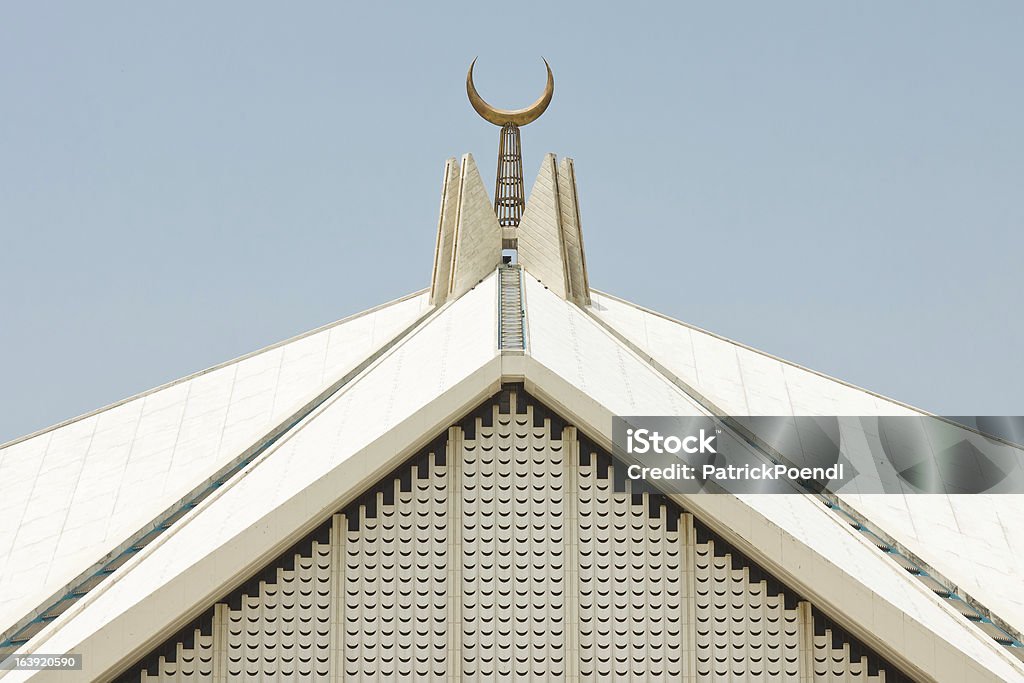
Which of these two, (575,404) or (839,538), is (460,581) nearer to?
(575,404)

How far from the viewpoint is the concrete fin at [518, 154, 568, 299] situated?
2738 centimetres

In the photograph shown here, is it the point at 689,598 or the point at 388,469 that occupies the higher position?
the point at 388,469

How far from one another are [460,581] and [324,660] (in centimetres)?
172

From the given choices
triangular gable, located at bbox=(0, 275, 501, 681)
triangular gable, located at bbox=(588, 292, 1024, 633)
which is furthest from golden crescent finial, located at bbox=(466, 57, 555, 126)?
triangular gable, located at bbox=(0, 275, 501, 681)

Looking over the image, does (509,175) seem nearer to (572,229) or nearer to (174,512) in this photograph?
(572,229)

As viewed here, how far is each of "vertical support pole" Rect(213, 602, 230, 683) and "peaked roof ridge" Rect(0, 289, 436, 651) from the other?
211 centimetres

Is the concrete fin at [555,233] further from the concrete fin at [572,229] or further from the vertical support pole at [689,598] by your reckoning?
the vertical support pole at [689,598]

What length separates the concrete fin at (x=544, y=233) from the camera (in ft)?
89.8

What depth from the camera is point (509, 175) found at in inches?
1190

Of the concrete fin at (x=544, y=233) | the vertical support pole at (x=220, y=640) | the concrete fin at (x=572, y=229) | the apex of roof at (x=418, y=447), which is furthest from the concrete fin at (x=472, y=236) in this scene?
the vertical support pole at (x=220, y=640)

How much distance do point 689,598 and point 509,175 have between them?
15337 millimetres

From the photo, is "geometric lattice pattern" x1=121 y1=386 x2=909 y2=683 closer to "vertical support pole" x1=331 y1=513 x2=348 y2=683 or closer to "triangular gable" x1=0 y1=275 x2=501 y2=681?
"vertical support pole" x1=331 y1=513 x2=348 y2=683

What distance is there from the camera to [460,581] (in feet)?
53.7

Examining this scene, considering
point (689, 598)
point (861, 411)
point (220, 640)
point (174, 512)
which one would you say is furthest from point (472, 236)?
point (220, 640)
